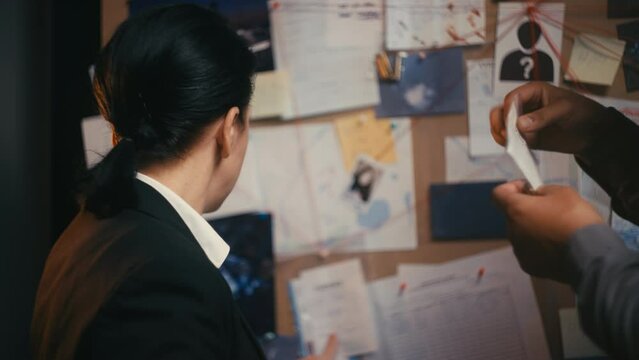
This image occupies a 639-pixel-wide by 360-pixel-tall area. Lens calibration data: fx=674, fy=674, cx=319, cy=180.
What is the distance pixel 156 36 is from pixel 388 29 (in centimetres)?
52

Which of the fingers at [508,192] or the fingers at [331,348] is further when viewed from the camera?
the fingers at [331,348]

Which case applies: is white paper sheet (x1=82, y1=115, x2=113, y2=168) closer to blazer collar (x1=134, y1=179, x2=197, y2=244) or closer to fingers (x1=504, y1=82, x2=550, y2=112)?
blazer collar (x1=134, y1=179, x2=197, y2=244)

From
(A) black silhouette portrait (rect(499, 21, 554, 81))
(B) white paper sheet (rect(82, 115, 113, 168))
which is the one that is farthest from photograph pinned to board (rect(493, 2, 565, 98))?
(B) white paper sheet (rect(82, 115, 113, 168))

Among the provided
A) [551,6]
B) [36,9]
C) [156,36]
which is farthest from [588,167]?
[36,9]

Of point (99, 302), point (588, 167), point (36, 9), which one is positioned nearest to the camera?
point (99, 302)

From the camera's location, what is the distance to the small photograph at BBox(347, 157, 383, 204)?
1.21 m

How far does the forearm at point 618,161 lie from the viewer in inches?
40.7

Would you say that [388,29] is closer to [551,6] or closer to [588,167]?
[551,6]

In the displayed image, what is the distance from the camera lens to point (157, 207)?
2.57 feet

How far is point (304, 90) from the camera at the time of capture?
1.22 metres

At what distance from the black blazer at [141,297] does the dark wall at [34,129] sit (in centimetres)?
58

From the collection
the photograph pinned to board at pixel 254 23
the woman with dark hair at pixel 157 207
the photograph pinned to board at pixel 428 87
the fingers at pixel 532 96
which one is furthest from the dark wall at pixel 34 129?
the fingers at pixel 532 96

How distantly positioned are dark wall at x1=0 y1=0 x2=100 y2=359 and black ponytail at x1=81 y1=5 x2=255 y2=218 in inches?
20.4

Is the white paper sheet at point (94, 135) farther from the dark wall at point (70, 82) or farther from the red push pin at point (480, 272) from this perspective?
the red push pin at point (480, 272)
